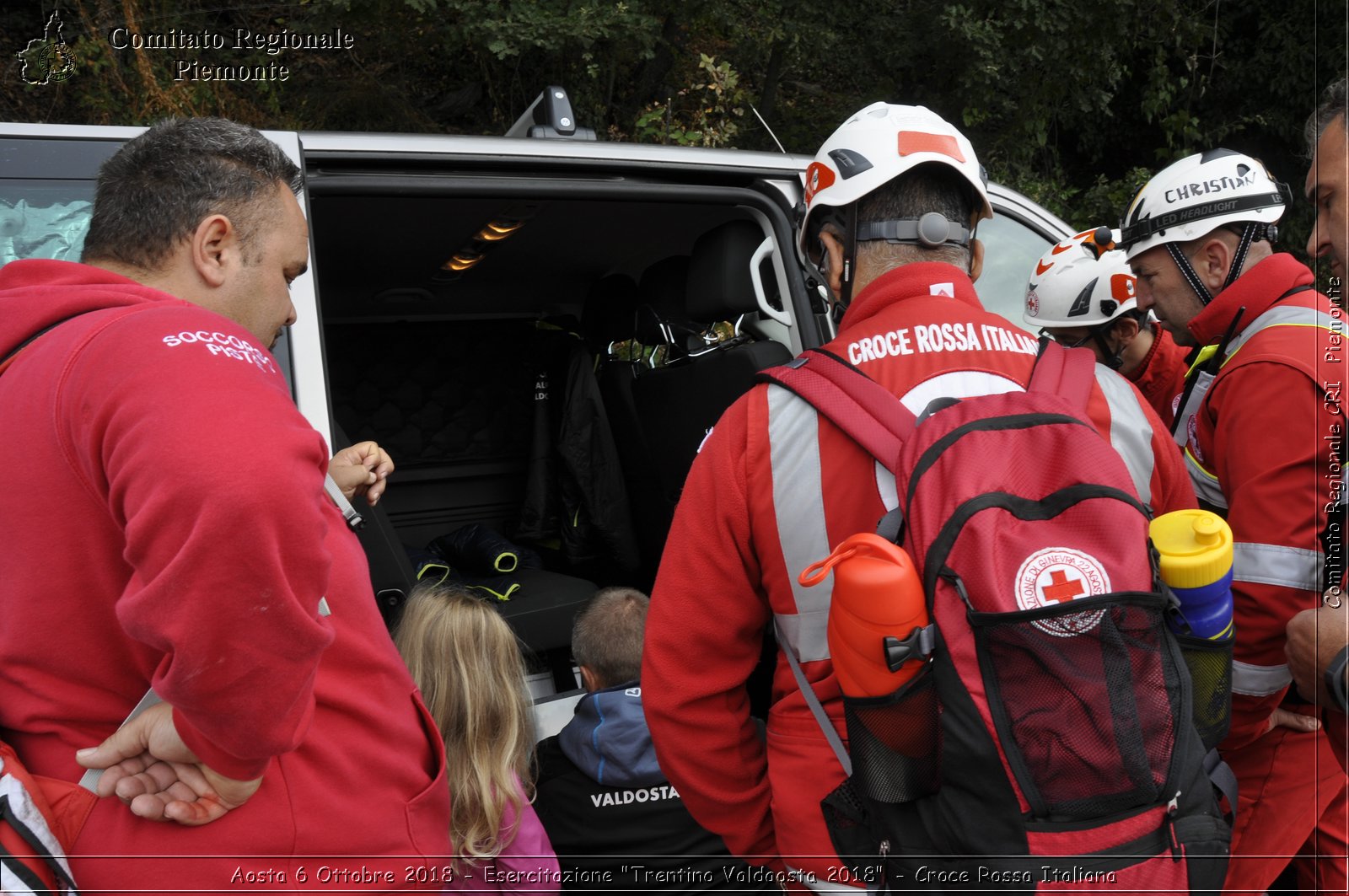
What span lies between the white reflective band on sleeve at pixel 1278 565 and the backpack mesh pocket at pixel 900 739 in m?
0.92

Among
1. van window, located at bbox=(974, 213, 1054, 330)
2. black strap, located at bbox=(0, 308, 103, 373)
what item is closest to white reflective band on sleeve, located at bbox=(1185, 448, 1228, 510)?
van window, located at bbox=(974, 213, 1054, 330)

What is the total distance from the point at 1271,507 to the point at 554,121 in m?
2.02

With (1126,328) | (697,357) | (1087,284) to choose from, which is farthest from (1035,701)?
(1126,328)

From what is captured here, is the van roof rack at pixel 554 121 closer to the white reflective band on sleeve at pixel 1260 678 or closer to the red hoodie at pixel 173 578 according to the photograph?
the red hoodie at pixel 173 578

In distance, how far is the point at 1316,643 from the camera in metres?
1.71

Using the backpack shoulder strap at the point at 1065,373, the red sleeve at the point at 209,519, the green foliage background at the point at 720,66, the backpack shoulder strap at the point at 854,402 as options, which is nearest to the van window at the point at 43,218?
the red sleeve at the point at 209,519

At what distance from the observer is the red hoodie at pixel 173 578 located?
114 cm

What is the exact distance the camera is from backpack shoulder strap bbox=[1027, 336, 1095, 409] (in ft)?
4.80

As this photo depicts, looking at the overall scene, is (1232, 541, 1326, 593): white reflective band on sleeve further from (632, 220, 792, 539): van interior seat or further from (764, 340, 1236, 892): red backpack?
(632, 220, 792, 539): van interior seat

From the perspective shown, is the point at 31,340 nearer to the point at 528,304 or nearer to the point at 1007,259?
the point at 1007,259

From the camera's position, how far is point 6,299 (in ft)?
4.45

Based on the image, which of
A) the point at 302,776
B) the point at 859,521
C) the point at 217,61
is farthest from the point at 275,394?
the point at 217,61

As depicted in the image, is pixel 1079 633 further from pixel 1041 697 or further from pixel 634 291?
pixel 634 291

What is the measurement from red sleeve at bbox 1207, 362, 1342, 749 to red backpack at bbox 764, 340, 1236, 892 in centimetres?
72
